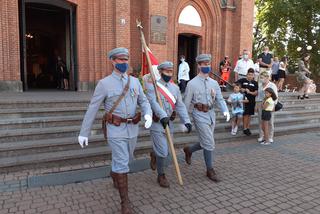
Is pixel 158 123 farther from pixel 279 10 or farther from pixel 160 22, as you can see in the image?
pixel 279 10

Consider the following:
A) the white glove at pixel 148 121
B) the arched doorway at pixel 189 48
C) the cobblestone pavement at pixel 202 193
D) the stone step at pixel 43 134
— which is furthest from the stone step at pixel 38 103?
the arched doorway at pixel 189 48

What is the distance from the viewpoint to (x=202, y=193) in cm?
445

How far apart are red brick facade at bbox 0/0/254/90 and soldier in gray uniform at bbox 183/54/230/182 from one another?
23.1 ft

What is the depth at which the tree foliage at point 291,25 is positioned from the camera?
23.5m

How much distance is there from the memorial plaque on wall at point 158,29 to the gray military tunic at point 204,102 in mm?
7582

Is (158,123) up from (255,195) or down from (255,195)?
up

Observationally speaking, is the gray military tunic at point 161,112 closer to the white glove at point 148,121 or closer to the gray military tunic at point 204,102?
the gray military tunic at point 204,102

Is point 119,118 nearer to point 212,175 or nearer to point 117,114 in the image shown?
point 117,114

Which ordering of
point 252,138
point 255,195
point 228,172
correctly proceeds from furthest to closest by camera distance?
point 252,138
point 228,172
point 255,195

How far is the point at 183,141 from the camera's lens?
7.05 meters

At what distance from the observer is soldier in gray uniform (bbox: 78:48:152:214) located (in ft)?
12.5

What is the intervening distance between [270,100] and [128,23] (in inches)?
260

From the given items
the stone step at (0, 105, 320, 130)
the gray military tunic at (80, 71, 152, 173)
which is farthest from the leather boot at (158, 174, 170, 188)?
the stone step at (0, 105, 320, 130)

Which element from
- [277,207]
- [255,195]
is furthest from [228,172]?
[277,207]
